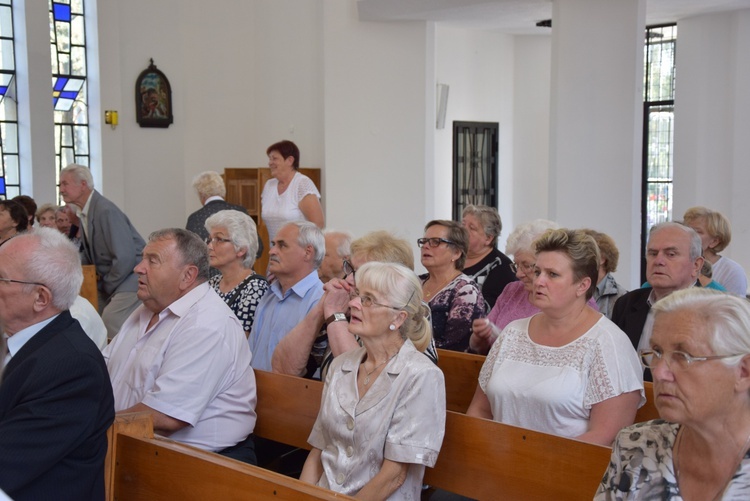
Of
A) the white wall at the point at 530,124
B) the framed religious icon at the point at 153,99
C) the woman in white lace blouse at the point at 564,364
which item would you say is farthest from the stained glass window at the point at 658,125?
the woman in white lace blouse at the point at 564,364

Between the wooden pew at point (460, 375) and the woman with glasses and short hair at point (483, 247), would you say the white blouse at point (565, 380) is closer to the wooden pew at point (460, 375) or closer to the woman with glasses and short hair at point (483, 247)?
the wooden pew at point (460, 375)

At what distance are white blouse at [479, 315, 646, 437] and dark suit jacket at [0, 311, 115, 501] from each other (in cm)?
144

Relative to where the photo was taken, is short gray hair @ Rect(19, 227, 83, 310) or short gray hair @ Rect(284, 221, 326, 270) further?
short gray hair @ Rect(284, 221, 326, 270)

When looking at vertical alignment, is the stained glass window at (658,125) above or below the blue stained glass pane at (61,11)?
below

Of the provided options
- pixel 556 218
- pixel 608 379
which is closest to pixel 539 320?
pixel 608 379

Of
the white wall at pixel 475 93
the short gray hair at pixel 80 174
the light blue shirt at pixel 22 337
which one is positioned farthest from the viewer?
the white wall at pixel 475 93

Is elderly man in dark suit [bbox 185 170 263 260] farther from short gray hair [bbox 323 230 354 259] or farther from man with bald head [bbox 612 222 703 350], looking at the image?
man with bald head [bbox 612 222 703 350]

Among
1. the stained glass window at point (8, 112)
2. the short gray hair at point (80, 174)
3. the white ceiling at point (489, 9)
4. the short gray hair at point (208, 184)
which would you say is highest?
the white ceiling at point (489, 9)

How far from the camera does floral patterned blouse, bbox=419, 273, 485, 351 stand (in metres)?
4.36

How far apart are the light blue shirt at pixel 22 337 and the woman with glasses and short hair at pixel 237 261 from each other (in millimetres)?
1927

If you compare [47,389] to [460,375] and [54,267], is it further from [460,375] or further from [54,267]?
[460,375]

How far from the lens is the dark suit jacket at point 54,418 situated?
92.4 inches

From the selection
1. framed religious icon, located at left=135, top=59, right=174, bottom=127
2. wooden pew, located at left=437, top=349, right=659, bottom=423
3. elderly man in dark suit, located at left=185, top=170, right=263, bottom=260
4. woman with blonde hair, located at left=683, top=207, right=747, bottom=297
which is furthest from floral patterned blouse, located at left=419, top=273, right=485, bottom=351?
framed religious icon, located at left=135, top=59, right=174, bottom=127

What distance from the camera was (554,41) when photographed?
27.0 ft
